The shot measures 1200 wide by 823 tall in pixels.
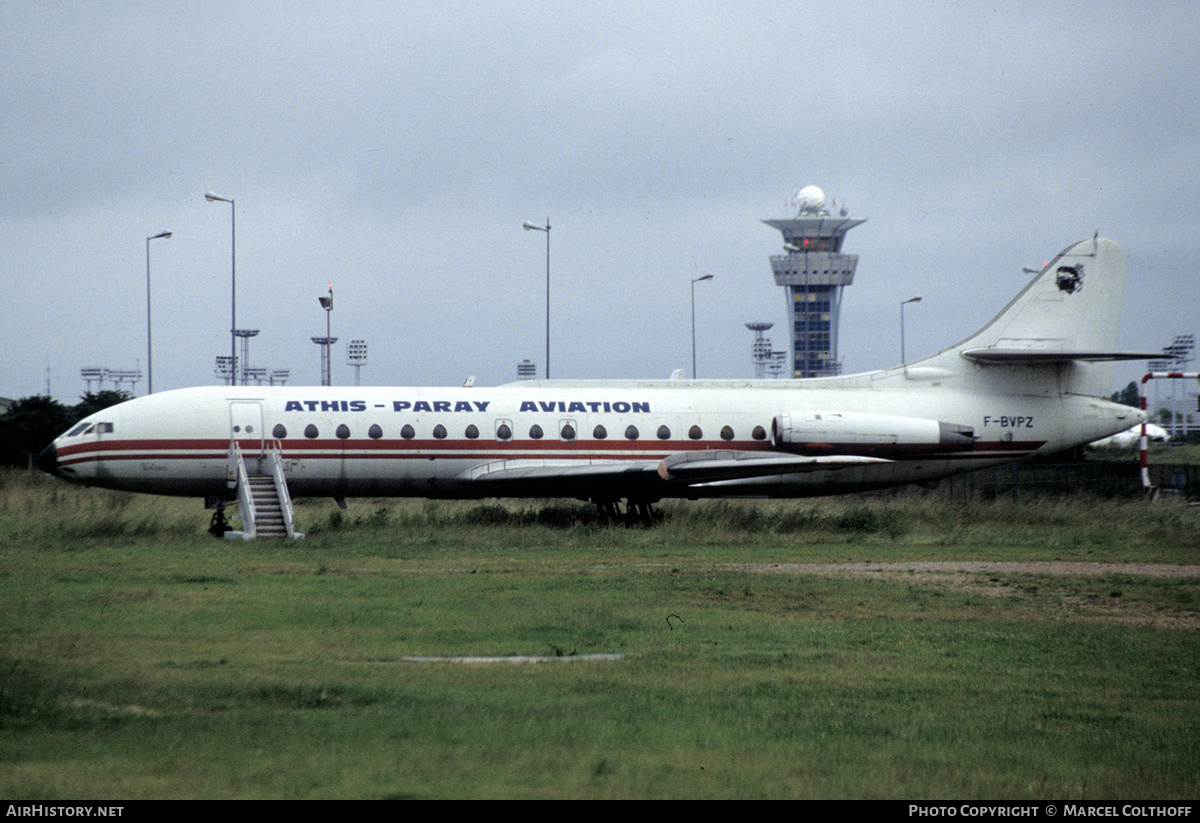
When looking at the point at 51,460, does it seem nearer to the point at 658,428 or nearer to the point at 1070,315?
the point at 658,428

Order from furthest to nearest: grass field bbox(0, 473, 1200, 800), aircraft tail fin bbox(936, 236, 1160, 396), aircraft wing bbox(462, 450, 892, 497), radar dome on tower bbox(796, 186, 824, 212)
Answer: radar dome on tower bbox(796, 186, 824, 212)
aircraft tail fin bbox(936, 236, 1160, 396)
aircraft wing bbox(462, 450, 892, 497)
grass field bbox(0, 473, 1200, 800)

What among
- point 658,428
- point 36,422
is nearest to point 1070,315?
point 658,428

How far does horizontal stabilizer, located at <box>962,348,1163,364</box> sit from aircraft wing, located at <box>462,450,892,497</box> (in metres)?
4.91

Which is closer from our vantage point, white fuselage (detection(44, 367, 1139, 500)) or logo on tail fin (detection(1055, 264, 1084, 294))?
white fuselage (detection(44, 367, 1139, 500))

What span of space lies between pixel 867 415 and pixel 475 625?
64.2ft

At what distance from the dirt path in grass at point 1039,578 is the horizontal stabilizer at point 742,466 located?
5.90m

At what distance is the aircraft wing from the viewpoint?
96.7ft

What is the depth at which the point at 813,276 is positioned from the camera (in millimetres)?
165625

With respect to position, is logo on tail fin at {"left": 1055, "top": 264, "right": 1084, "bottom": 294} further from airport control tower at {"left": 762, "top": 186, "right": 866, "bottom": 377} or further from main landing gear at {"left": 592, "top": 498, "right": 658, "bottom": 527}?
airport control tower at {"left": 762, "top": 186, "right": 866, "bottom": 377}

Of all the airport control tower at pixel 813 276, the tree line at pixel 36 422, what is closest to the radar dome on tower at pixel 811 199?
the airport control tower at pixel 813 276

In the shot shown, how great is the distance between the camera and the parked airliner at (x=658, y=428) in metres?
29.1

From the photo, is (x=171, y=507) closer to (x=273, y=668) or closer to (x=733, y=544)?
(x=733, y=544)

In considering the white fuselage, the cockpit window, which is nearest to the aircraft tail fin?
A: the white fuselage

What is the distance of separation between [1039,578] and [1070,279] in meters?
15.2
